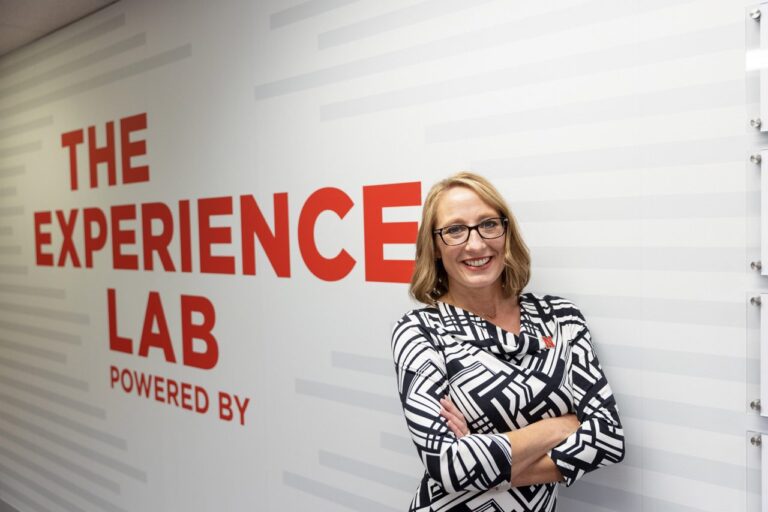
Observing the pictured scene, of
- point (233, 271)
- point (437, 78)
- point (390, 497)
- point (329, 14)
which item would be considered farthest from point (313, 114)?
point (390, 497)

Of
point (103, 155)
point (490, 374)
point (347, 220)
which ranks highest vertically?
point (103, 155)

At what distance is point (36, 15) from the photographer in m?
3.57

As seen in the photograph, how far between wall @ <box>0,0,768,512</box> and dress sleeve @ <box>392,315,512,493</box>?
1.58ft

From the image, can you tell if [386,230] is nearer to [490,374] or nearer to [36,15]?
[490,374]

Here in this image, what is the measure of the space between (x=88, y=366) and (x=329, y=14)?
245 cm

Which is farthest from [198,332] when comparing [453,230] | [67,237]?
[453,230]

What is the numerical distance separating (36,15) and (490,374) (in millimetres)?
3285

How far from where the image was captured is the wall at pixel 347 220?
1612 mm

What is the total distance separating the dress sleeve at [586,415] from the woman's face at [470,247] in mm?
222

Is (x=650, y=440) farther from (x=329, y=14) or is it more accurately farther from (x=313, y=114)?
(x=329, y=14)

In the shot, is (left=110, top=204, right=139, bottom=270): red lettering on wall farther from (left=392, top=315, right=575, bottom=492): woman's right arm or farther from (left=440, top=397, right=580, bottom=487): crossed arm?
(left=440, top=397, right=580, bottom=487): crossed arm

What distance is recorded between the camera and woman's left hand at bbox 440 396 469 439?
152 centimetres

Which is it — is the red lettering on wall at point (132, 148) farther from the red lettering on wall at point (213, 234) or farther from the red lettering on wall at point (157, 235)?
the red lettering on wall at point (213, 234)

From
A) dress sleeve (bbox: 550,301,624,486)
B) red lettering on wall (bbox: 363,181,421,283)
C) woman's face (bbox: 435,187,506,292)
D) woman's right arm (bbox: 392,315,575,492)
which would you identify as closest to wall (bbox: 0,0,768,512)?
red lettering on wall (bbox: 363,181,421,283)
